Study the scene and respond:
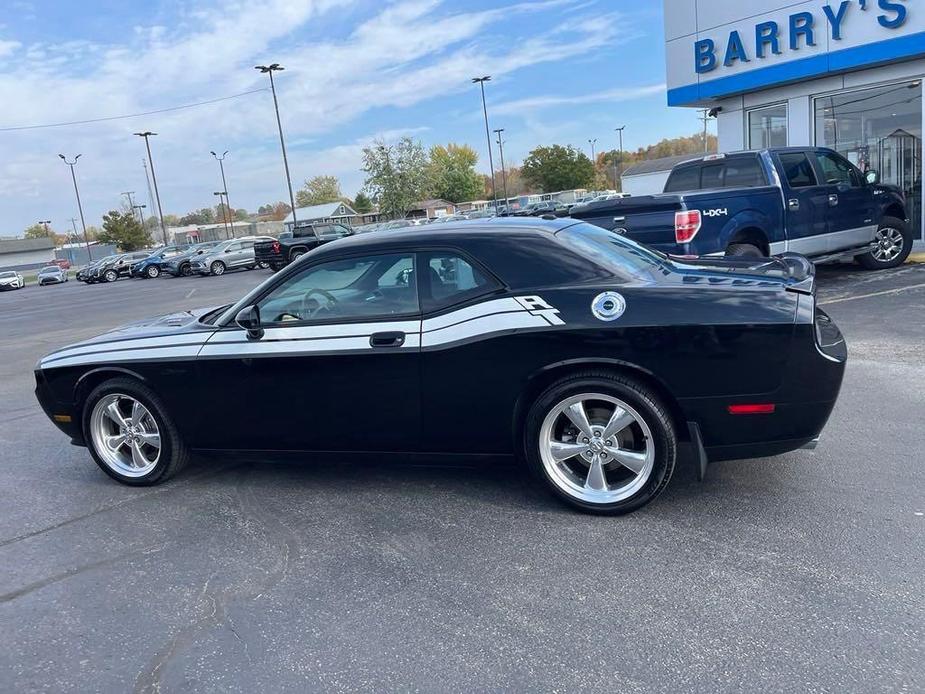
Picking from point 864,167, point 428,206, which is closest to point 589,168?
point 428,206

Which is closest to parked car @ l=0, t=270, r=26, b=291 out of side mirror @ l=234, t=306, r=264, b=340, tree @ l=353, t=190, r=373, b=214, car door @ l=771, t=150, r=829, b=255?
car door @ l=771, t=150, r=829, b=255

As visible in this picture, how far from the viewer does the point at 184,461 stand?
15.9 feet

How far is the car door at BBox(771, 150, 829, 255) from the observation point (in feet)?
31.7

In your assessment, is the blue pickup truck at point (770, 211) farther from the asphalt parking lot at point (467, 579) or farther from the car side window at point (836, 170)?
the asphalt parking lot at point (467, 579)

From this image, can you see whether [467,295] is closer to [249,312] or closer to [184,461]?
[249,312]

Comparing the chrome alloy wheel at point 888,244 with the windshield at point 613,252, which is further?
the chrome alloy wheel at point 888,244

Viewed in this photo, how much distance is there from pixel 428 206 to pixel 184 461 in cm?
8563

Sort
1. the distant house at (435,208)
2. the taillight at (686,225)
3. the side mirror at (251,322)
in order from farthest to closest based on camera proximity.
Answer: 1. the distant house at (435,208)
2. the taillight at (686,225)
3. the side mirror at (251,322)

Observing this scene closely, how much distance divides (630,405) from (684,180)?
812 cm

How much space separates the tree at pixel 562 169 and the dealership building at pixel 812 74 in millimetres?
70570

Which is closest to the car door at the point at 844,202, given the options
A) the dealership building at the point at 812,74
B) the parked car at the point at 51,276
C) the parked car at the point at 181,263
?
the dealership building at the point at 812,74

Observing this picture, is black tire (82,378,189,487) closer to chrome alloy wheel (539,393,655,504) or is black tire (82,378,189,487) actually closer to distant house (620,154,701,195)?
chrome alloy wheel (539,393,655,504)

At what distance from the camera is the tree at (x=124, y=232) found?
73.1 metres

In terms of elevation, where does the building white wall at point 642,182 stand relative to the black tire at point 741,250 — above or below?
above
